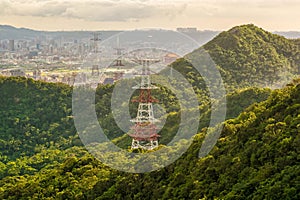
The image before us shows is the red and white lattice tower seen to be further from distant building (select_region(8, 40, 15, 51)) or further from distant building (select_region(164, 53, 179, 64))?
distant building (select_region(8, 40, 15, 51))

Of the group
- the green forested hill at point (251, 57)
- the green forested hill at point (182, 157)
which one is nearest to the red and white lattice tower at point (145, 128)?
the green forested hill at point (182, 157)

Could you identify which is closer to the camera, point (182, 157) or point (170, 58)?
point (182, 157)

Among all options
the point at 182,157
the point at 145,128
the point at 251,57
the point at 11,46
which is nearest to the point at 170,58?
the point at 251,57

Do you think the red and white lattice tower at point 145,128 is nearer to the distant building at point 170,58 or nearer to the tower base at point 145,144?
the tower base at point 145,144

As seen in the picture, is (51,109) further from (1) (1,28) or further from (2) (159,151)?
(1) (1,28)

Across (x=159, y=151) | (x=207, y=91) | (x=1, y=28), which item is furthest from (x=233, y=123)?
(x=1, y=28)

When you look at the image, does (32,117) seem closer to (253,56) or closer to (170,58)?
(170,58)
